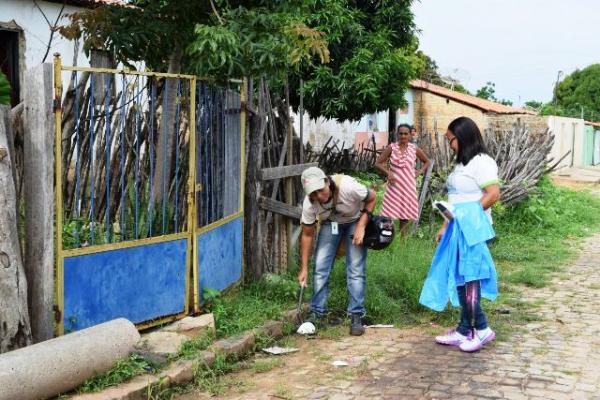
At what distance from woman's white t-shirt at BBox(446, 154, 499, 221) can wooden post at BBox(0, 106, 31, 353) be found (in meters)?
3.17

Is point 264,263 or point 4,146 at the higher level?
point 4,146

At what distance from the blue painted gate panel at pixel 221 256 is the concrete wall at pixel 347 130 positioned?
13994 mm

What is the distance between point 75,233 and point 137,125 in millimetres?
976

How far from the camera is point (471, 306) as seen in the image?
5.51 meters

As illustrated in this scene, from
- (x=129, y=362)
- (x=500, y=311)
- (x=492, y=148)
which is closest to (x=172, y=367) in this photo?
(x=129, y=362)

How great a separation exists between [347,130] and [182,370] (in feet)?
68.2

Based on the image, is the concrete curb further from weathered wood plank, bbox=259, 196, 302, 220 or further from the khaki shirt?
weathered wood plank, bbox=259, 196, 302, 220

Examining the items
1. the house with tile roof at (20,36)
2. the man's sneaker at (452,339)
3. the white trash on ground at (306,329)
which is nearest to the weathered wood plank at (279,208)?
the white trash on ground at (306,329)

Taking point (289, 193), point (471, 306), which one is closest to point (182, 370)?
point (471, 306)

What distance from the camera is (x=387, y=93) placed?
1556cm

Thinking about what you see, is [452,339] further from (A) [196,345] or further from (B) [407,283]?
(A) [196,345]

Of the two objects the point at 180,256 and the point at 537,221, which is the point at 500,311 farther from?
the point at 537,221

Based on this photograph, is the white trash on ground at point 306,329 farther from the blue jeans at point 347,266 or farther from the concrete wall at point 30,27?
the concrete wall at point 30,27

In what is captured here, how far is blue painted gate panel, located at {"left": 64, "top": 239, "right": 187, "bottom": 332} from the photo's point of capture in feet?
15.4
